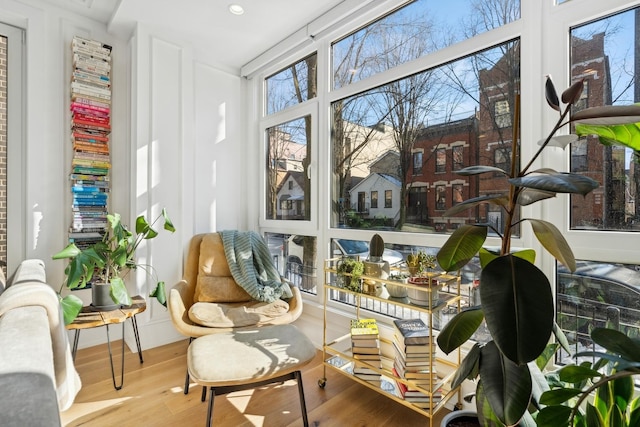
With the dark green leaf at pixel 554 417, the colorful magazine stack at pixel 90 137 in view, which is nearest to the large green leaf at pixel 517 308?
the dark green leaf at pixel 554 417

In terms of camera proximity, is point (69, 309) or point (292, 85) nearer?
point (69, 309)

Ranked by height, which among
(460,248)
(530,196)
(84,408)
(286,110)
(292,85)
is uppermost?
(292,85)

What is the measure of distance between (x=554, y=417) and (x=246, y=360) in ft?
3.93

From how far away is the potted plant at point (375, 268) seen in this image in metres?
1.88

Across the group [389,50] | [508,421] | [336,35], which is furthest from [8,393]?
[336,35]

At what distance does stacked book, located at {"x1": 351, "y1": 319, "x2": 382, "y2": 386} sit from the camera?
6.16 feet

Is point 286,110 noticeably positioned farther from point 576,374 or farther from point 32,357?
point 576,374

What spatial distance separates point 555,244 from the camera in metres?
0.95

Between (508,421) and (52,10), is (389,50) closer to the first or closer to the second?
(508,421)

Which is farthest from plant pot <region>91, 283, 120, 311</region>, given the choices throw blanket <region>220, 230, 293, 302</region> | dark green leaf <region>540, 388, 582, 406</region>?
dark green leaf <region>540, 388, 582, 406</region>

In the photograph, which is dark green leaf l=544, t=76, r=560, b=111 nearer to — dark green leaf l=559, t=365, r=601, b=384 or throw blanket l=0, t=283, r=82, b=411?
dark green leaf l=559, t=365, r=601, b=384

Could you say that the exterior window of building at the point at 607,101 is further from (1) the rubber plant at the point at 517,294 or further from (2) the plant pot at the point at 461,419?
(2) the plant pot at the point at 461,419

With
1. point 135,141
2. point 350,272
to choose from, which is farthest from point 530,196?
point 135,141

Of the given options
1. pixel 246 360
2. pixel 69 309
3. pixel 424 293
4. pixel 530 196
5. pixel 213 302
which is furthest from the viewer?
pixel 213 302
